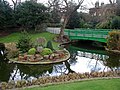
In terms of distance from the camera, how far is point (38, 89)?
9156mm

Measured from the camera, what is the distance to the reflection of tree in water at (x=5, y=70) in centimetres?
1344

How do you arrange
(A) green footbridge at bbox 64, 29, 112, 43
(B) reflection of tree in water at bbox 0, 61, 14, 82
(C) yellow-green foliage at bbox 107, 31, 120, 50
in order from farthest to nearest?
(A) green footbridge at bbox 64, 29, 112, 43, (C) yellow-green foliage at bbox 107, 31, 120, 50, (B) reflection of tree in water at bbox 0, 61, 14, 82

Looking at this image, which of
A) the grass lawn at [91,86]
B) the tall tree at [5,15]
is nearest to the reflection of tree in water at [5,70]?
the grass lawn at [91,86]

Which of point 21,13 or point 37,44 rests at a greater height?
point 21,13

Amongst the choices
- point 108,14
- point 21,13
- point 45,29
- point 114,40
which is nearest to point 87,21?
point 108,14

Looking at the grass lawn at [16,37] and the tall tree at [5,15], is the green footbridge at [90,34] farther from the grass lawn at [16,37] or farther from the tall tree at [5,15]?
the tall tree at [5,15]

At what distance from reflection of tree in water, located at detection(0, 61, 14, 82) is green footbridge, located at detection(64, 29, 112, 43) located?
13354 millimetres

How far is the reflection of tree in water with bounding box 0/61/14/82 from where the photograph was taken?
13.4m

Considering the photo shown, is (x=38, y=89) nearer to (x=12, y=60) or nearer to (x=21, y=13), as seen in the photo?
(x=12, y=60)

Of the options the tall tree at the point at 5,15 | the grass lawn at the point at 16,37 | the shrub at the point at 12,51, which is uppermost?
the tall tree at the point at 5,15

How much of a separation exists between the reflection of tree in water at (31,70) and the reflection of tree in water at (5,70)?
1.51 ft

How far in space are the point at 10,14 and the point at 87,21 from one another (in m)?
18.3

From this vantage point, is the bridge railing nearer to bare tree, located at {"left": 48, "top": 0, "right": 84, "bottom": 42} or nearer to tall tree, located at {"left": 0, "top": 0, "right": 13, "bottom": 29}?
bare tree, located at {"left": 48, "top": 0, "right": 84, "bottom": 42}

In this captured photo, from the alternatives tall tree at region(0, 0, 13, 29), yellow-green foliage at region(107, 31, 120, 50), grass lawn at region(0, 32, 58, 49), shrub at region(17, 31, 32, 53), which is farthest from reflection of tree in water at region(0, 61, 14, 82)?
tall tree at region(0, 0, 13, 29)
